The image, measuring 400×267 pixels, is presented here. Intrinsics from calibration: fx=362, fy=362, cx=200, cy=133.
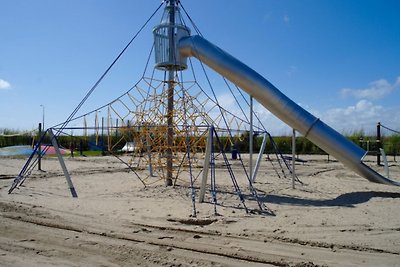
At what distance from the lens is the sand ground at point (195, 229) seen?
204 inches

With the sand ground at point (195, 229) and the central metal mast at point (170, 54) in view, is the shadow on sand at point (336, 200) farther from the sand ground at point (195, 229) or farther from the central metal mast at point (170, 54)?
the central metal mast at point (170, 54)

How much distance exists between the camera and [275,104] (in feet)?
37.4

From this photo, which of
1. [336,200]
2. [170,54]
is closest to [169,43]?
[170,54]

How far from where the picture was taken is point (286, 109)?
37.1 ft

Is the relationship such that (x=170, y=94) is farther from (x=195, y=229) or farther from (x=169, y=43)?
(x=195, y=229)

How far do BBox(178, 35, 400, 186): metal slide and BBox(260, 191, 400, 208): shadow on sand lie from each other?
24.5 inches

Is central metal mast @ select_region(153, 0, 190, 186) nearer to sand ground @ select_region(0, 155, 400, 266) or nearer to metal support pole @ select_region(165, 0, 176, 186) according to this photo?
metal support pole @ select_region(165, 0, 176, 186)

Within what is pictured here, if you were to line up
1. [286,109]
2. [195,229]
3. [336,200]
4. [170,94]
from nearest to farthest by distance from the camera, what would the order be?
[195,229], [336,200], [286,109], [170,94]

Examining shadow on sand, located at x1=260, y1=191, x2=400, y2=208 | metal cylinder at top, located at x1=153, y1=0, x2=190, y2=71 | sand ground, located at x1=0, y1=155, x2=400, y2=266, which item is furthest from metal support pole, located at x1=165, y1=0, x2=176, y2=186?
shadow on sand, located at x1=260, y1=191, x2=400, y2=208

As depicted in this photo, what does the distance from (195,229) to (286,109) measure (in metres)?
5.89

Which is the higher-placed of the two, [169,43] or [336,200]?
[169,43]

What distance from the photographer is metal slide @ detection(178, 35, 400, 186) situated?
11.0 m

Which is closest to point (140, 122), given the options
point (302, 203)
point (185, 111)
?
point (185, 111)

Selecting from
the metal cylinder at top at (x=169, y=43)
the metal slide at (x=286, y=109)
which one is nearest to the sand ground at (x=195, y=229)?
the metal slide at (x=286, y=109)
